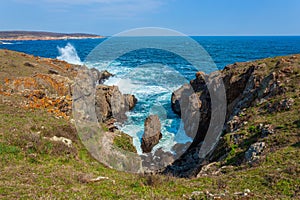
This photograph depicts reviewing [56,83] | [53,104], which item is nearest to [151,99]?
[56,83]

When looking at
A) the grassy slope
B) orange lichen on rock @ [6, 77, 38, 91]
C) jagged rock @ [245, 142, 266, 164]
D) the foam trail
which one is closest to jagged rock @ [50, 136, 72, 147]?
the grassy slope

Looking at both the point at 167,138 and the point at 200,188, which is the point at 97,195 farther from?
the point at 167,138

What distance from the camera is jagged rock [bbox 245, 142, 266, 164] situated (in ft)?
47.8

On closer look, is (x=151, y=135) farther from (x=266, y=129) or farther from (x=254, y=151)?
(x=254, y=151)

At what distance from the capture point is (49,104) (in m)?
23.2

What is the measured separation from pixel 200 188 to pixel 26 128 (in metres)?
12.1

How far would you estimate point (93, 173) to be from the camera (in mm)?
12531

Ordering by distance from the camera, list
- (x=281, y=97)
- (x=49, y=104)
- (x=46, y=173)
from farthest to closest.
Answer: (x=49, y=104) < (x=281, y=97) < (x=46, y=173)

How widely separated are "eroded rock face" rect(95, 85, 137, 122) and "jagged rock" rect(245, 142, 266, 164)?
23.1 m

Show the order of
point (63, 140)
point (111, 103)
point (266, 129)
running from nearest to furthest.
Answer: point (63, 140) → point (266, 129) → point (111, 103)

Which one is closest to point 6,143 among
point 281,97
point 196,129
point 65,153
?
point 65,153

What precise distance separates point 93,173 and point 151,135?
62.2 ft

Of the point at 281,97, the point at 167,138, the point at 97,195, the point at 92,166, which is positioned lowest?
the point at 167,138

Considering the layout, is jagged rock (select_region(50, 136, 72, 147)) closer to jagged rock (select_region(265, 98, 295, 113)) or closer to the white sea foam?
the white sea foam
